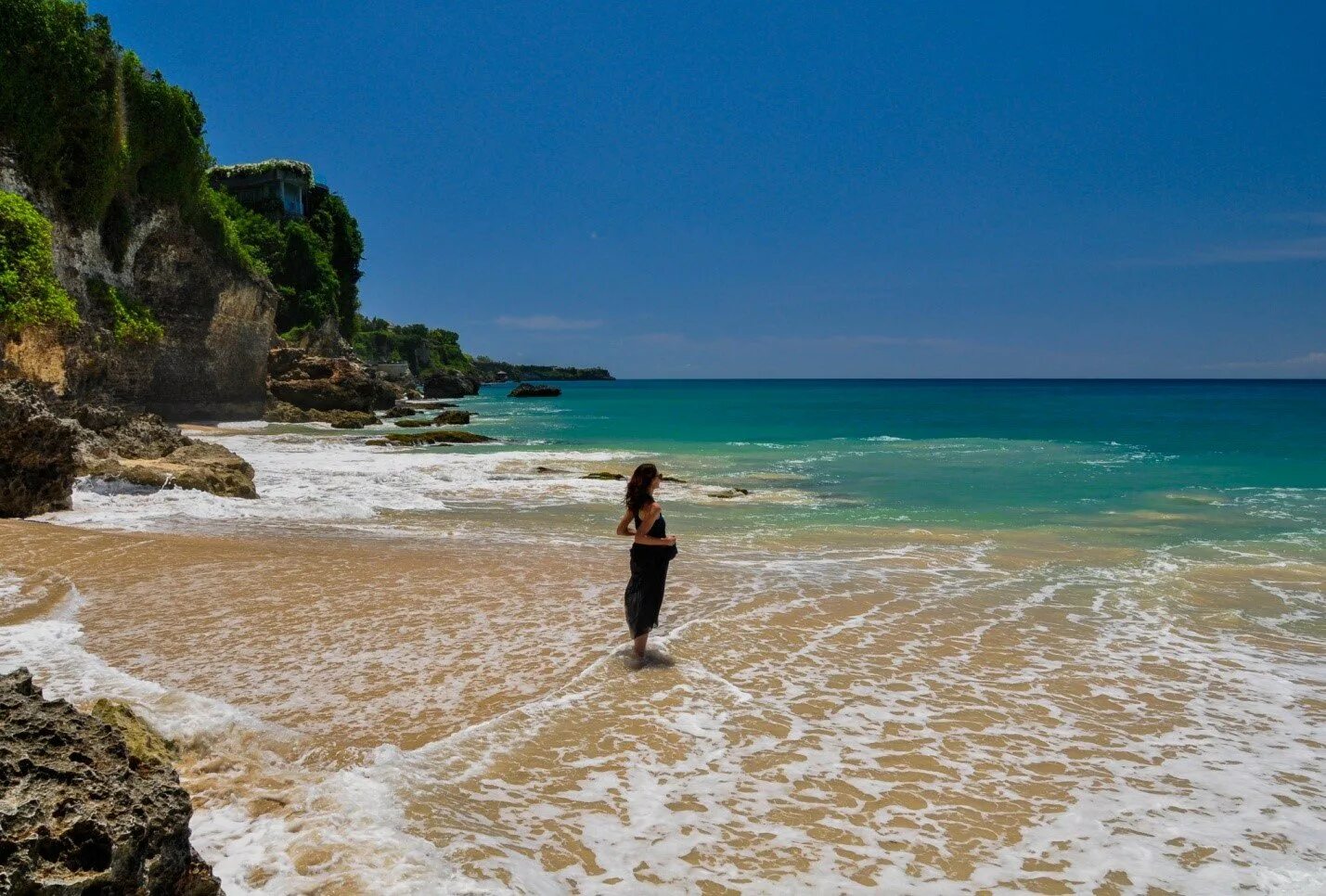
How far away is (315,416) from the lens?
3900cm

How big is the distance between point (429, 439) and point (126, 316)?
33.7 feet

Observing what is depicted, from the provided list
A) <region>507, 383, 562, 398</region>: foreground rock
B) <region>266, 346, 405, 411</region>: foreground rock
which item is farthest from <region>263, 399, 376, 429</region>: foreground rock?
<region>507, 383, 562, 398</region>: foreground rock

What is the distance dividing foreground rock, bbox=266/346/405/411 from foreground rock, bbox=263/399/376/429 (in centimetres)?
139

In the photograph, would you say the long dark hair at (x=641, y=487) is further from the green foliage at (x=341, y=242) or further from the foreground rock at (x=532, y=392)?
the foreground rock at (x=532, y=392)

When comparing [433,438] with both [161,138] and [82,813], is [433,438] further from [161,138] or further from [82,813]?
[82,813]

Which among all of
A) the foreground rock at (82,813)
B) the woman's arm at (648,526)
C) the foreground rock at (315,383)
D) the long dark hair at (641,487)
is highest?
the foreground rock at (315,383)

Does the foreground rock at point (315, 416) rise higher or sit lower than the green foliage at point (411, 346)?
lower

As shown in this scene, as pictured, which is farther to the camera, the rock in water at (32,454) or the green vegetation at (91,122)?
the green vegetation at (91,122)

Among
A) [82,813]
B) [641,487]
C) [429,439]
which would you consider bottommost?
[429,439]

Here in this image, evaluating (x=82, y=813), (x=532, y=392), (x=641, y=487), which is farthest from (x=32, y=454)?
(x=532, y=392)

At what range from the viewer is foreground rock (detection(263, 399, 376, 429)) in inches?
1433

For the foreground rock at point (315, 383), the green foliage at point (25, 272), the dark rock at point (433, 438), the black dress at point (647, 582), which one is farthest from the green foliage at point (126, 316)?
the black dress at point (647, 582)

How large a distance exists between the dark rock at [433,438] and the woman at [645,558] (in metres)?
23.2

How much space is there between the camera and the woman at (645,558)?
19.6ft
